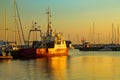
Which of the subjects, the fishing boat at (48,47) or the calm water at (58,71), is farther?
the fishing boat at (48,47)

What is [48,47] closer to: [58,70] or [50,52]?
[50,52]

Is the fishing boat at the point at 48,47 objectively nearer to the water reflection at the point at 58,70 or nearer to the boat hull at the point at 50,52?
the boat hull at the point at 50,52

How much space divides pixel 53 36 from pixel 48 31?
212 inches

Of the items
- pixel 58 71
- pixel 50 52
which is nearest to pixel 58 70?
pixel 58 71

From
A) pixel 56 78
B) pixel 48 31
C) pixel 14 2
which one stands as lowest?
pixel 56 78

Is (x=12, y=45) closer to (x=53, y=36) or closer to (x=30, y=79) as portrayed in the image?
(x=53, y=36)

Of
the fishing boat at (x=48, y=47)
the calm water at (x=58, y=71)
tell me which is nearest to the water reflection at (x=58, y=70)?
the calm water at (x=58, y=71)

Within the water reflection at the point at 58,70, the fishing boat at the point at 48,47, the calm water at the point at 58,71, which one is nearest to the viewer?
the calm water at the point at 58,71

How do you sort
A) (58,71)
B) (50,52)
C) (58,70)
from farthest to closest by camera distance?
(50,52)
(58,70)
(58,71)

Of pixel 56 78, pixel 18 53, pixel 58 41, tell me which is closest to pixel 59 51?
pixel 58 41

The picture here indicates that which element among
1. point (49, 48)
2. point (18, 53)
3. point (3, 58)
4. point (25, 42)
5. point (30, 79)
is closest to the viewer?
point (30, 79)

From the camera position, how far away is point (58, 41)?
5037 inches

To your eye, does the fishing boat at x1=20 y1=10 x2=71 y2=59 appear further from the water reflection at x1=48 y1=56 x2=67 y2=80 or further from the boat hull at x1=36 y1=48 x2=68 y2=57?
the water reflection at x1=48 y1=56 x2=67 y2=80

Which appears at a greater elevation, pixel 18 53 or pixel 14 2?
pixel 14 2
